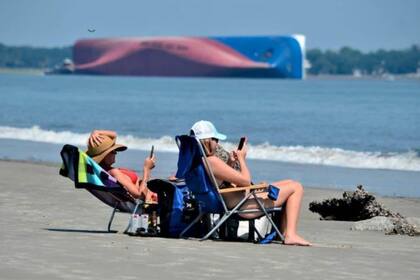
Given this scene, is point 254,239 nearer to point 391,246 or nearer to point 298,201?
point 298,201

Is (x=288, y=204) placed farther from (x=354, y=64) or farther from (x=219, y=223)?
(x=354, y=64)

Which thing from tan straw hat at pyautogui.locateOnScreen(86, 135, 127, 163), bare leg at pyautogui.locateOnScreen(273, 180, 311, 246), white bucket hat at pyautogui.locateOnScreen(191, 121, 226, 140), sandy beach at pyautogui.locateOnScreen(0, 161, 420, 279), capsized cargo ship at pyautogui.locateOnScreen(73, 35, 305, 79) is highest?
capsized cargo ship at pyautogui.locateOnScreen(73, 35, 305, 79)

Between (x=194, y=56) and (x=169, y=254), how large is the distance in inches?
5537

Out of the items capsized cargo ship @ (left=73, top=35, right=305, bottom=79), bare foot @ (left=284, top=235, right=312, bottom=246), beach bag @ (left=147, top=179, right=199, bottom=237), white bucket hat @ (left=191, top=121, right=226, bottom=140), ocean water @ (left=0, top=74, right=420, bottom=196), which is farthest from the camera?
capsized cargo ship @ (left=73, top=35, right=305, bottom=79)

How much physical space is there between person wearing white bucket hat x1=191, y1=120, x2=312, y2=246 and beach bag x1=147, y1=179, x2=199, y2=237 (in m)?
0.30

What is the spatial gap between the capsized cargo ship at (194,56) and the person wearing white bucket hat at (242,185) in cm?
12942

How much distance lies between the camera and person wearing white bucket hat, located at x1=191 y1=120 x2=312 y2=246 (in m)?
8.16

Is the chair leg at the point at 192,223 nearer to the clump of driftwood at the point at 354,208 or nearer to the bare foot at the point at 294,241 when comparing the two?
the bare foot at the point at 294,241

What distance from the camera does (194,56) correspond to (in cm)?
14775

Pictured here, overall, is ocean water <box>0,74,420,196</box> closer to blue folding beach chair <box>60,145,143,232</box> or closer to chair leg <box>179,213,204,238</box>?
chair leg <box>179,213,204,238</box>

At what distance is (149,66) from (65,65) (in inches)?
931

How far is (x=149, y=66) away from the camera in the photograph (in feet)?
500

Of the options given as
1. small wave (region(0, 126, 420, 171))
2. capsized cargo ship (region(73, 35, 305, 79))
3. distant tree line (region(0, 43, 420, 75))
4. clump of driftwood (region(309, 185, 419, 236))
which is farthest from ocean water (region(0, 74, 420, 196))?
distant tree line (region(0, 43, 420, 75))

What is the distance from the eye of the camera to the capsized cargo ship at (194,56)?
14125cm
